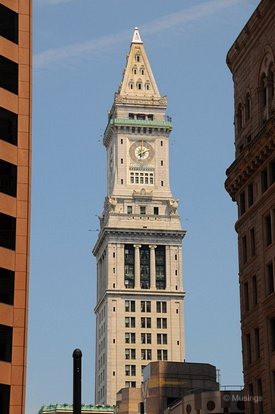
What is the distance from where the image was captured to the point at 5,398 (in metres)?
64.8

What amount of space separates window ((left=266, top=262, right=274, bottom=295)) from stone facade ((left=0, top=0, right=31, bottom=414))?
17.7 m

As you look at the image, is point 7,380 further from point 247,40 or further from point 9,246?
point 247,40

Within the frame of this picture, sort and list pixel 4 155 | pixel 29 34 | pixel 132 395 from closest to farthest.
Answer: pixel 4 155, pixel 29 34, pixel 132 395

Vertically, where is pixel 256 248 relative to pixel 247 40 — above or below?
below

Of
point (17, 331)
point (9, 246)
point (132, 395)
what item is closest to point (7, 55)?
point (9, 246)

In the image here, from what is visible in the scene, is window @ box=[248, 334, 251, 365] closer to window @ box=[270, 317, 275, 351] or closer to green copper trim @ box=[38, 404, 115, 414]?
window @ box=[270, 317, 275, 351]

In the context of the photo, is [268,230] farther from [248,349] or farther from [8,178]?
[8,178]

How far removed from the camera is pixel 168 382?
138 metres

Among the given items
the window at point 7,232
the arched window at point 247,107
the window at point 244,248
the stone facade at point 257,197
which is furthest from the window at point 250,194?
the window at point 7,232

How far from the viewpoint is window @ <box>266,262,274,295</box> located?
73938 millimetres

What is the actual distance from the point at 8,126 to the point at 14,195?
4.94m

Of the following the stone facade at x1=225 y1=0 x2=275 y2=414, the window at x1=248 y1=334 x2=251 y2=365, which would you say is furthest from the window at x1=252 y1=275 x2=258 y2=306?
the window at x1=248 y1=334 x2=251 y2=365

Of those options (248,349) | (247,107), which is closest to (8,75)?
(247,107)

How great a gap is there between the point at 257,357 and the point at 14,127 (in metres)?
24.1
